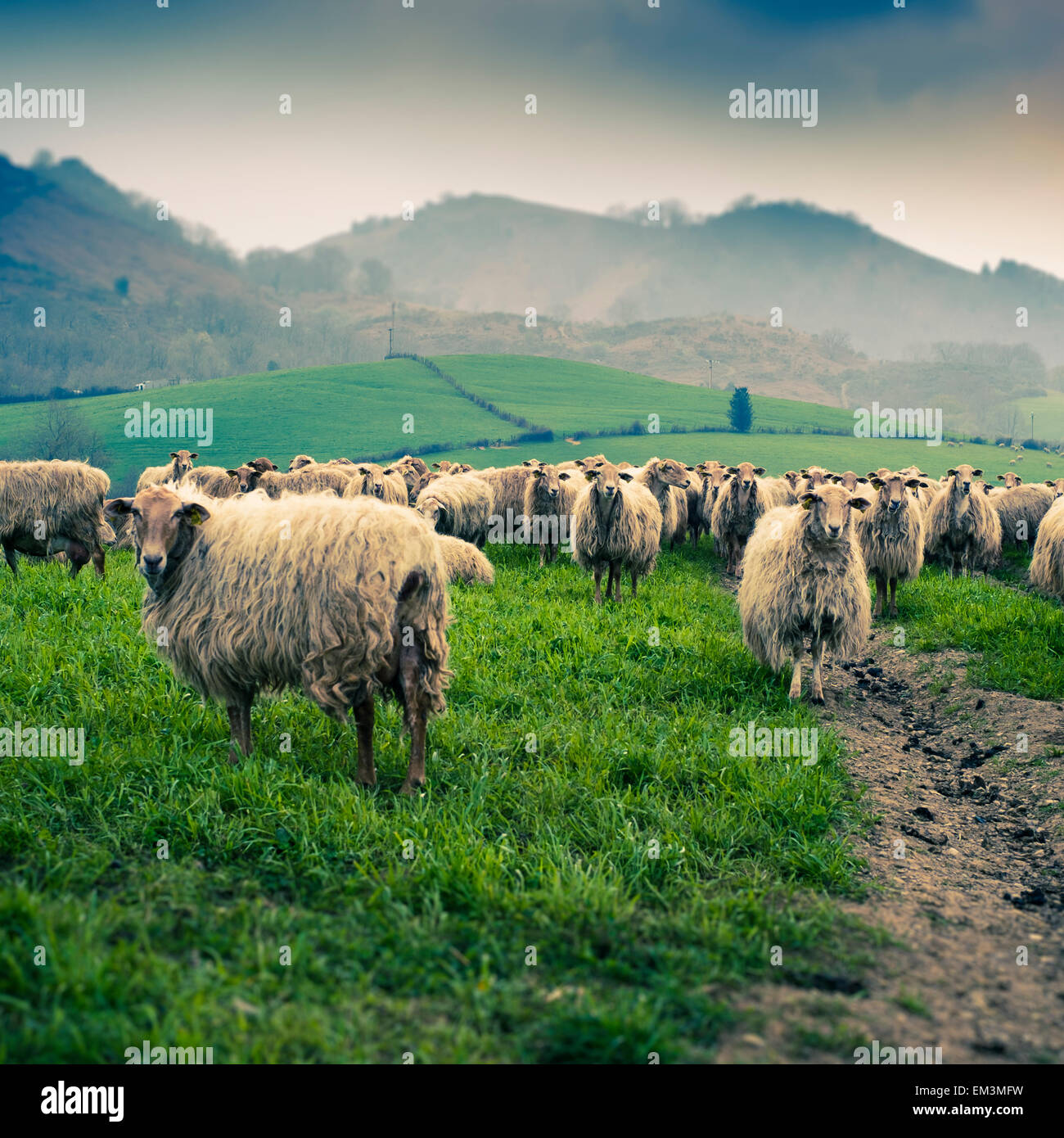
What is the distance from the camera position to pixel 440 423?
70.9 metres

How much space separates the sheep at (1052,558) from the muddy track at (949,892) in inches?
129

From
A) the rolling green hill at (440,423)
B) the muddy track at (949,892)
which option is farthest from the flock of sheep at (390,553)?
the rolling green hill at (440,423)

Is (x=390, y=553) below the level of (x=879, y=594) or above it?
above

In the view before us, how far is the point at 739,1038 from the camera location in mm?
3164

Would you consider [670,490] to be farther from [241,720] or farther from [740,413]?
[740,413]

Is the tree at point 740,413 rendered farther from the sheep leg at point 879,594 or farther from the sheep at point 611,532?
the sheep at point 611,532

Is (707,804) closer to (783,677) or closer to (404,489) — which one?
(783,677)

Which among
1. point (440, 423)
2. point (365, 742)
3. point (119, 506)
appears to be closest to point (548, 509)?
point (119, 506)

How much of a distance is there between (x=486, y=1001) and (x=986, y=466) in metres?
70.9

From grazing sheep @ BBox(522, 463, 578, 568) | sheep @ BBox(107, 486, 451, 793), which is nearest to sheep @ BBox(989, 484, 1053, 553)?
grazing sheep @ BBox(522, 463, 578, 568)

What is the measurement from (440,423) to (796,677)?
213ft

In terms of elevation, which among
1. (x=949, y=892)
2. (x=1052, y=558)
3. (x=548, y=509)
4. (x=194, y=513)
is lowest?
(x=949, y=892)

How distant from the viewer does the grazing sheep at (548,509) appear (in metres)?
17.6

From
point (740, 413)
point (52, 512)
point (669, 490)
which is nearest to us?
point (52, 512)
